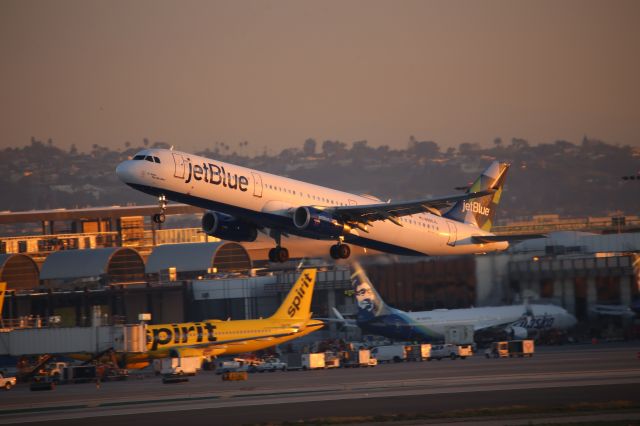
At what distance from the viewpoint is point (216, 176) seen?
53.9 m

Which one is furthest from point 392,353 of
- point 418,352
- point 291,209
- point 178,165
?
point 178,165

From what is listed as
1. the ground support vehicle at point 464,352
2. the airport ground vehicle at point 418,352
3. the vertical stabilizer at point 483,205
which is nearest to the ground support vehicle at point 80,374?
the airport ground vehicle at point 418,352

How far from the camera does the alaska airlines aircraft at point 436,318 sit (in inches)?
2758

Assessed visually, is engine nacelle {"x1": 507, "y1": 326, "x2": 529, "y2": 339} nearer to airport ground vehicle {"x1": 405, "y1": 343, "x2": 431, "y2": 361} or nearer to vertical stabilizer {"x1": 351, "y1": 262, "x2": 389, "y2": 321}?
airport ground vehicle {"x1": 405, "y1": 343, "x2": 431, "y2": 361}

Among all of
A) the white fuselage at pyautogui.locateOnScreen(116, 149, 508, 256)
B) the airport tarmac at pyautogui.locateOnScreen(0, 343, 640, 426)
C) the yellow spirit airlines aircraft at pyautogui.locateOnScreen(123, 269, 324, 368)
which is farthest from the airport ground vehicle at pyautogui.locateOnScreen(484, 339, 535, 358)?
the yellow spirit airlines aircraft at pyautogui.locateOnScreen(123, 269, 324, 368)

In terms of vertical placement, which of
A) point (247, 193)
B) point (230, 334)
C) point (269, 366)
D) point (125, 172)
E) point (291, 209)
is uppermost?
point (125, 172)

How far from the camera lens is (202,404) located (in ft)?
144

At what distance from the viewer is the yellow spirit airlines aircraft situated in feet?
206

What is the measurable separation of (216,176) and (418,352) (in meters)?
20.3

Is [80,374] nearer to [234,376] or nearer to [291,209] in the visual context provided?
[234,376]

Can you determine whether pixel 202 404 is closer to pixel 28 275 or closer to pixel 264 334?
pixel 264 334

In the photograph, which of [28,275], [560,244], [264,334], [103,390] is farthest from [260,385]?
[28,275]

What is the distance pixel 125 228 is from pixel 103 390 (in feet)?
274

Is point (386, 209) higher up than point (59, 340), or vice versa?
point (386, 209)
